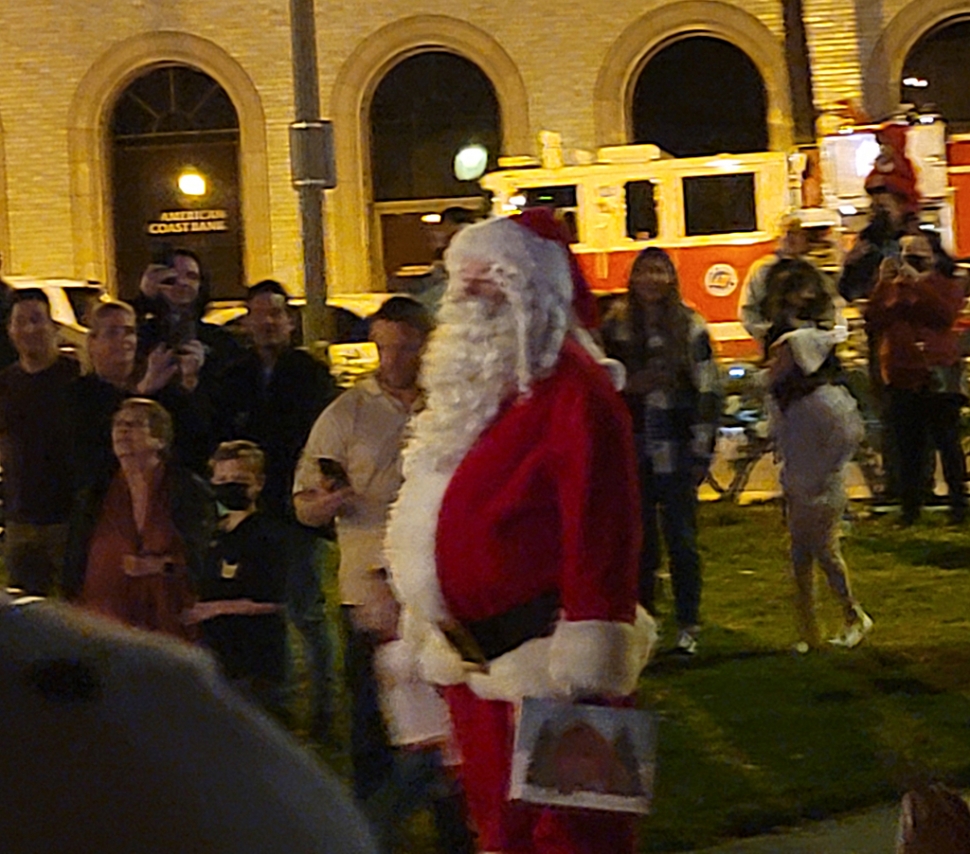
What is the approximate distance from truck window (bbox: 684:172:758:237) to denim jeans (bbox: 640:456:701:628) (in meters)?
8.83

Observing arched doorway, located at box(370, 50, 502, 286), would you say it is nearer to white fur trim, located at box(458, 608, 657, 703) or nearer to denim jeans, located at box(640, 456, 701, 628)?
denim jeans, located at box(640, 456, 701, 628)

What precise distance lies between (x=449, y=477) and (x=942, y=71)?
69.4 ft

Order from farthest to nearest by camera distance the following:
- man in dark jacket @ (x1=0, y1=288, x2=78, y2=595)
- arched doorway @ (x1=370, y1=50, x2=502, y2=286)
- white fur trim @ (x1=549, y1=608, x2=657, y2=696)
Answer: arched doorway @ (x1=370, y1=50, x2=502, y2=286), man in dark jacket @ (x1=0, y1=288, x2=78, y2=595), white fur trim @ (x1=549, y1=608, x2=657, y2=696)

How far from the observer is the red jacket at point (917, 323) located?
1195cm

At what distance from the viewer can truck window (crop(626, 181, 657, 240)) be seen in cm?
1784

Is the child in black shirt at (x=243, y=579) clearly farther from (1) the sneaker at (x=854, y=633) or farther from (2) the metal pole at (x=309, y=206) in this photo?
(2) the metal pole at (x=309, y=206)

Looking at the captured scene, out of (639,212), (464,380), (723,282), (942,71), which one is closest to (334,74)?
(942,71)

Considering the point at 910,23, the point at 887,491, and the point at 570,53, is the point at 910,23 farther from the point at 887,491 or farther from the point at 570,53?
the point at 887,491

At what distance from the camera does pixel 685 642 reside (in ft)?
31.0

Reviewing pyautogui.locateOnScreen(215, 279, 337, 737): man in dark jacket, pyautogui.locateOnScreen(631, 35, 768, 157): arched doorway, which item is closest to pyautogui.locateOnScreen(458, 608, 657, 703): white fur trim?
pyautogui.locateOnScreen(215, 279, 337, 737): man in dark jacket

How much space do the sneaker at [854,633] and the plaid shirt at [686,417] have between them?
105 centimetres

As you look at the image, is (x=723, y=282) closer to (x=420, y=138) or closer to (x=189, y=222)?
(x=420, y=138)

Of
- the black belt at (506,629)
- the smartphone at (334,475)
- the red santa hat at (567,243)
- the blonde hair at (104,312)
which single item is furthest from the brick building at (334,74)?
the black belt at (506,629)

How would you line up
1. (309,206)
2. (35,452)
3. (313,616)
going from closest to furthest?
(313,616), (35,452), (309,206)
